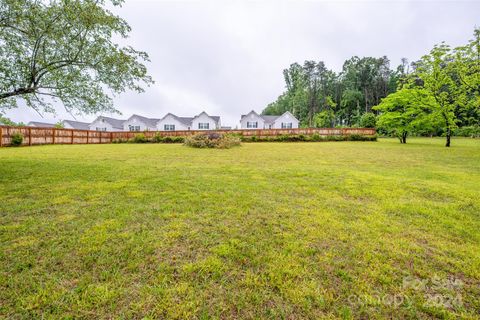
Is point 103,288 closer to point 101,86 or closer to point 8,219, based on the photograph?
point 8,219

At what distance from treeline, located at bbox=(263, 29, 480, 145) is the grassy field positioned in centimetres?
1549

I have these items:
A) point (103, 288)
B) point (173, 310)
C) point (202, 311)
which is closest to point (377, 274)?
point (202, 311)

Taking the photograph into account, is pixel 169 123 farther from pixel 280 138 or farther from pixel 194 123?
pixel 280 138

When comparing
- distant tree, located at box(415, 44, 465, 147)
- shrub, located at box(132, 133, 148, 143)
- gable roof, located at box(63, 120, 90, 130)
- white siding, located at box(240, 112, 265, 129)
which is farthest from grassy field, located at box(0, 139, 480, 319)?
gable roof, located at box(63, 120, 90, 130)

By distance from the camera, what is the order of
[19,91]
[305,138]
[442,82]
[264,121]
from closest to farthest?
[19,91]
[442,82]
[305,138]
[264,121]

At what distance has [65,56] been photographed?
17.2 feet

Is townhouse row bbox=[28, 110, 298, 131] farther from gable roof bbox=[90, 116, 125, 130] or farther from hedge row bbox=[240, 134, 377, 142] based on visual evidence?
hedge row bbox=[240, 134, 377, 142]

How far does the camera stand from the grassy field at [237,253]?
1.47 meters

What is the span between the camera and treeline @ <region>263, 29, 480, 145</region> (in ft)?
45.1

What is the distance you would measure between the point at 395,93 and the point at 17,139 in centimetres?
3094

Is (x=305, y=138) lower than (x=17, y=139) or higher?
higher

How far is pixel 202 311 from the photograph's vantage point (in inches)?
55.3

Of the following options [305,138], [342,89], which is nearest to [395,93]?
[305,138]

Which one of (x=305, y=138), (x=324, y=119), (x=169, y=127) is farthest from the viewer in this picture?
(x=324, y=119)
